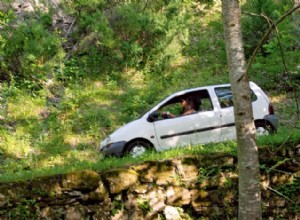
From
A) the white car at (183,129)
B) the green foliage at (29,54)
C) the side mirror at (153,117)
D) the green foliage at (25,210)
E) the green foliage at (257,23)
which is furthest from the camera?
the green foliage at (257,23)

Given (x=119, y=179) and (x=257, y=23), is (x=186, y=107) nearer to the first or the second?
(x=119, y=179)

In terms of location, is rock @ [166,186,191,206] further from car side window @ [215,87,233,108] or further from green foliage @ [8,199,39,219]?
car side window @ [215,87,233,108]

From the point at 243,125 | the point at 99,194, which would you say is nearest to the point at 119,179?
the point at 99,194

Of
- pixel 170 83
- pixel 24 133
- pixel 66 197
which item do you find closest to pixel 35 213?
pixel 66 197

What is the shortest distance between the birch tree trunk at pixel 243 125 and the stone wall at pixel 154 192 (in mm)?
1394

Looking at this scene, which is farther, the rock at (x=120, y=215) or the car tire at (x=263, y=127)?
the car tire at (x=263, y=127)

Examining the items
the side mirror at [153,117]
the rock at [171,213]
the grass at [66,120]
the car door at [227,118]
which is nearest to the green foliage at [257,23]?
the grass at [66,120]

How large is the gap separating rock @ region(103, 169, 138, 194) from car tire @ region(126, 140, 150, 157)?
130 inches

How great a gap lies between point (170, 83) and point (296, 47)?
4.68 meters

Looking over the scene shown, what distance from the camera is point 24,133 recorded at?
1218 centimetres

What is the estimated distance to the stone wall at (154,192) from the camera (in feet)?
17.3

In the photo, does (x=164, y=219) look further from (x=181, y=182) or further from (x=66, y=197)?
(x=66, y=197)

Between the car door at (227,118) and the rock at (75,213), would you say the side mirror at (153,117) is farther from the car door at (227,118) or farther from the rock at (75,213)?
the rock at (75,213)

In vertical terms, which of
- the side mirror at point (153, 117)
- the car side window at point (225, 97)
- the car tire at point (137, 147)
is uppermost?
the car side window at point (225, 97)
